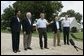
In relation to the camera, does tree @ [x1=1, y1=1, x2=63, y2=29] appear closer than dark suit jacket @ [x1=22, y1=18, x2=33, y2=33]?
No

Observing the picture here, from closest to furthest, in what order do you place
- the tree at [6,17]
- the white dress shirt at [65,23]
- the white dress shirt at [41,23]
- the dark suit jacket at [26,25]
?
the dark suit jacket at [26,25], the white dress shirt at [41,23], the white dress shirt at [65,23], the tree at [6,17]

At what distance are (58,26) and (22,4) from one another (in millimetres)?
44383

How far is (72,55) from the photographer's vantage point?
15.1 metres

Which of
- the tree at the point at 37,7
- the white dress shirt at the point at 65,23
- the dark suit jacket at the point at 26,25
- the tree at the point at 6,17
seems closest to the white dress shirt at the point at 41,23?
the dark suit jacket at the point at 26,25

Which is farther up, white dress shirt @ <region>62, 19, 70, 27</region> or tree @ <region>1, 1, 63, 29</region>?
tree @ <region>1, 1, 63, 29</region>

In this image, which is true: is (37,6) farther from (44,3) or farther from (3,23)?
(3,23)

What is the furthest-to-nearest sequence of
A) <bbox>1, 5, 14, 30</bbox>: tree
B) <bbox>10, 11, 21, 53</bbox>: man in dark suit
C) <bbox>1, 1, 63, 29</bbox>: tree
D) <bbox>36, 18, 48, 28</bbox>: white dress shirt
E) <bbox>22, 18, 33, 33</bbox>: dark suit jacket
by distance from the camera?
<bbox>1, 5, 14, 30</bbox>: tree → <bbox>1, 1, 63, 29</bbox>: tree → <bbox>36, 18, 48, 28</bbox>: white dress shirt → <bbox>22, 18, 33, 33</bbox>: dark suit jacket → <bbox>10, 11, 21, 53</bbox>: man in dark suit

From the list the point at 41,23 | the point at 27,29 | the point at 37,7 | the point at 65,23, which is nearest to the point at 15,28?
the point at 27,29

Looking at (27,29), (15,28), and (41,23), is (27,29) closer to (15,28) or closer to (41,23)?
(15,28)

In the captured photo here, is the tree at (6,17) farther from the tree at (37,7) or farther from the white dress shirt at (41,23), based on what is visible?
the white dress shirt at (41,23)

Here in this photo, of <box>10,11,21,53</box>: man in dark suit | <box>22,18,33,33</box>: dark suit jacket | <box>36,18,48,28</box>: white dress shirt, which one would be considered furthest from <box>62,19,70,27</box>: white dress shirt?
<box>10,11,21,53</box>: man in dark suit

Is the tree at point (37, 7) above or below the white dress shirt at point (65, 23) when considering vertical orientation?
above

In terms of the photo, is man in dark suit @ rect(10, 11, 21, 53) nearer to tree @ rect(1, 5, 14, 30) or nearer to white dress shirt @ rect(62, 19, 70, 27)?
white dress shirt @ rect(62, 19, 70, 27)

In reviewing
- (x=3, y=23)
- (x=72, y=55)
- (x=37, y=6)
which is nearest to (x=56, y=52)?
(x=72, y=55)
